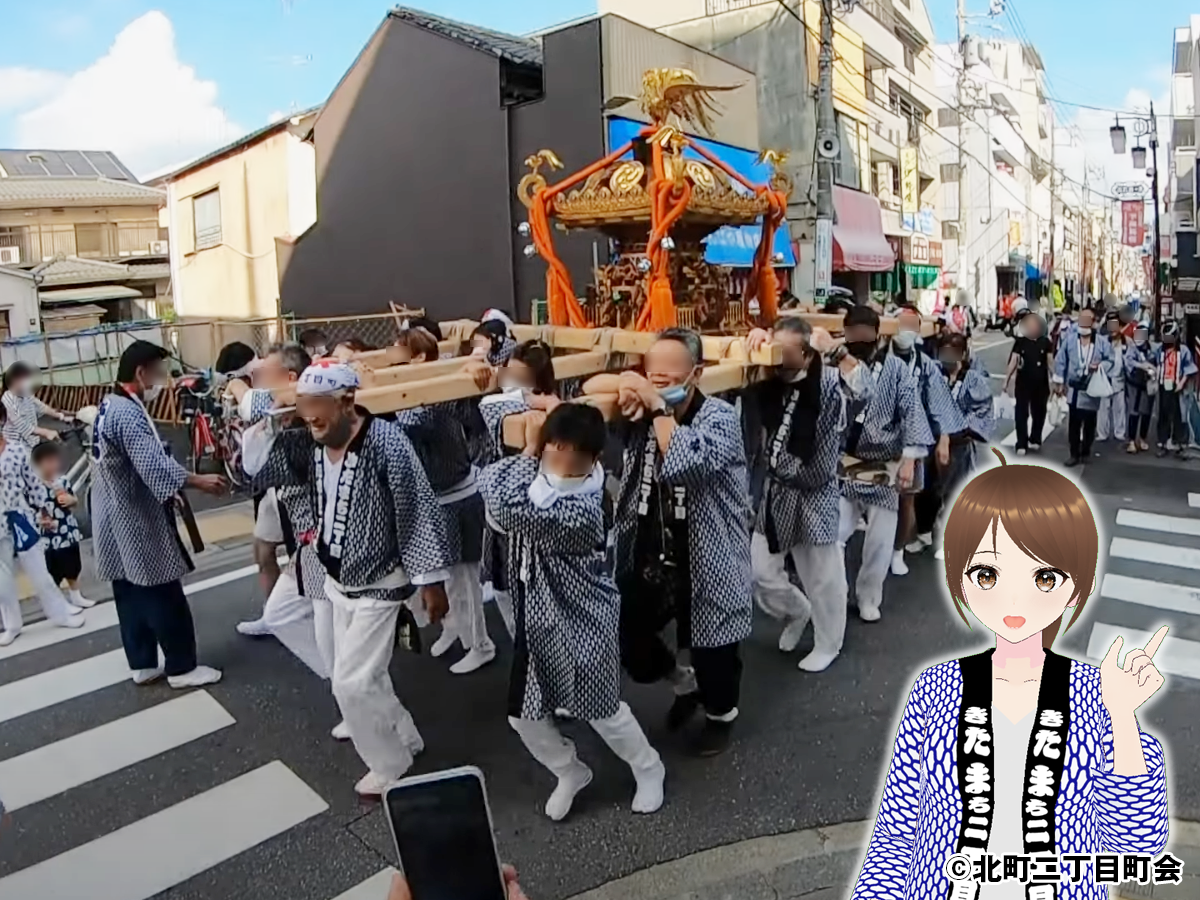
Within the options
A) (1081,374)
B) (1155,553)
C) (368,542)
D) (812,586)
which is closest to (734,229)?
(1081,374)

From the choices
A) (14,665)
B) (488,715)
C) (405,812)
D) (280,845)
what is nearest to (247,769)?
(280,845)

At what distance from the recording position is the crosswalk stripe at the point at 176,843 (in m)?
3.62

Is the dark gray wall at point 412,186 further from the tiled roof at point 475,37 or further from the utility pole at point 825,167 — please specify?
the utility pole at point 825,167

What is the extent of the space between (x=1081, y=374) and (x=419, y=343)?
8.12 meters

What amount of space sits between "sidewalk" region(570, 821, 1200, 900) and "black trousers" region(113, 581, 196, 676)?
2.77 m

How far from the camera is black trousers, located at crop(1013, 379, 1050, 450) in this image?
1093 cm

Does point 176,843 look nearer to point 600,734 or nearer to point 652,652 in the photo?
point 600,734

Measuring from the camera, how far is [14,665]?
5.65 meters

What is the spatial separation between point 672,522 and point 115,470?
109 inches

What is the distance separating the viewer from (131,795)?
4234mm

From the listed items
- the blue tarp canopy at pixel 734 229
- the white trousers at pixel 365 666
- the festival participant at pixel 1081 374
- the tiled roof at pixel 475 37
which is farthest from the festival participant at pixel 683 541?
the tiled roof at pixel 475 37

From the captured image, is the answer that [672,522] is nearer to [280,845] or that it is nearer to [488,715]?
[488,715]

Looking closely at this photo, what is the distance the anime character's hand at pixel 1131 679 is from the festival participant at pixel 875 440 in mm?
4120

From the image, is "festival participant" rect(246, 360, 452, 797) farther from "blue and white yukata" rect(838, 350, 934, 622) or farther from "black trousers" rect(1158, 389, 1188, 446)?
"black trousers" rect(1158, 389, 1188, 446)
